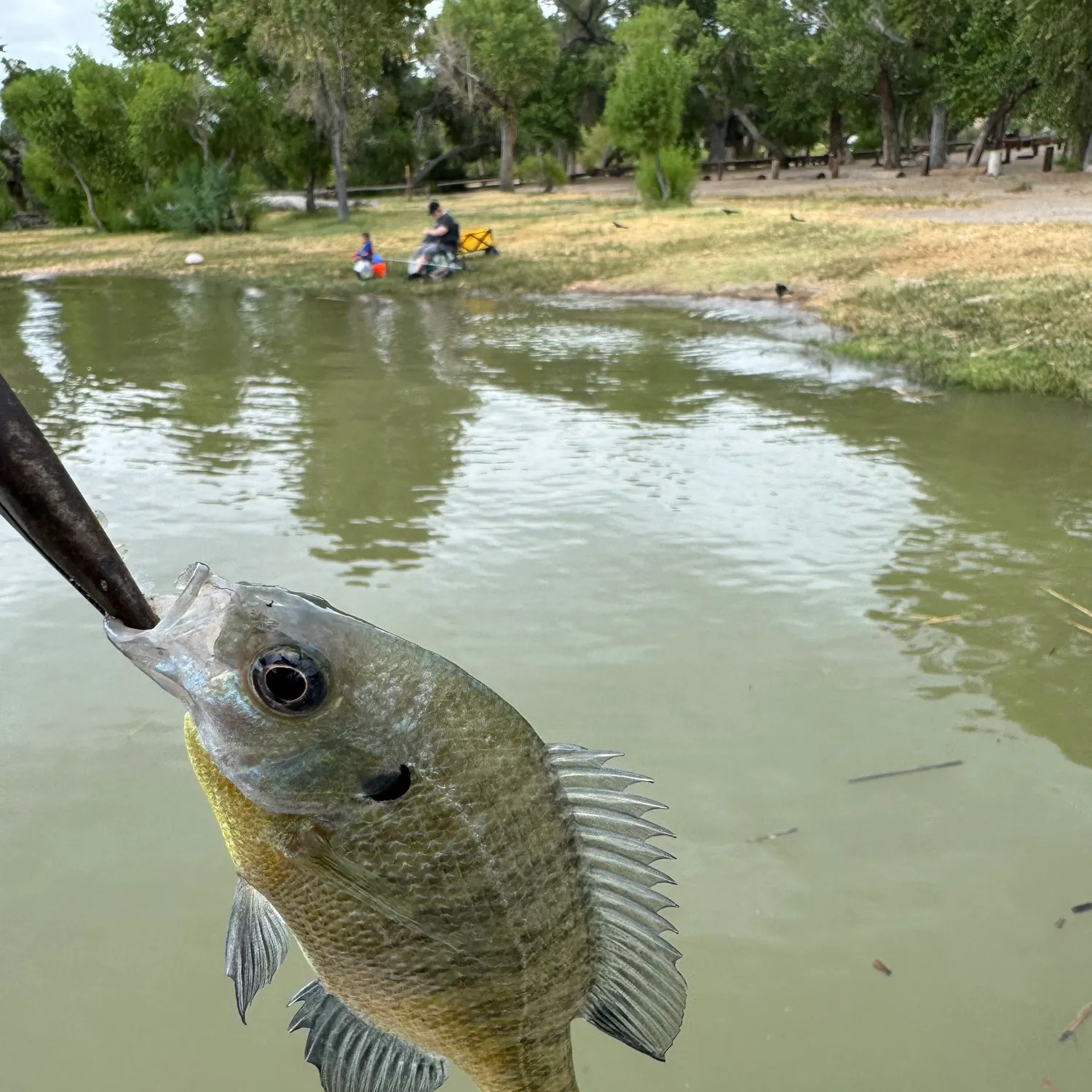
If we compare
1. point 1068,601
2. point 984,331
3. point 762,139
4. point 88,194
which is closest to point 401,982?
point 1068,601

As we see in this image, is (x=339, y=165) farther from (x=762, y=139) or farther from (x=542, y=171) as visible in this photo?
(x=762, y=139)

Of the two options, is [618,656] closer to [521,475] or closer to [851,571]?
[851,571]

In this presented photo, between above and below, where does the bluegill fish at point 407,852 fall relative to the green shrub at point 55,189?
above

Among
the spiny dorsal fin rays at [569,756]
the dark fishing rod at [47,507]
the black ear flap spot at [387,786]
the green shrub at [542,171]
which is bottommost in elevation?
the green shrub at [542,171]

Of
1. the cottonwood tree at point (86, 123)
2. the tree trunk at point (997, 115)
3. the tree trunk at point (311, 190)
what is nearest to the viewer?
the tree trunk at point (997, 115)

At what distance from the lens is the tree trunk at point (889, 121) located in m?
36.8

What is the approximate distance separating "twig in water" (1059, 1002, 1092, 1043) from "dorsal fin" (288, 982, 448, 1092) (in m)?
2.32

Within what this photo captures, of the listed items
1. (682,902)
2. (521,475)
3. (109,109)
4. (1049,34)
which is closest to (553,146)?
(109,109)

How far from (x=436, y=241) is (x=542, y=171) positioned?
1058 inches

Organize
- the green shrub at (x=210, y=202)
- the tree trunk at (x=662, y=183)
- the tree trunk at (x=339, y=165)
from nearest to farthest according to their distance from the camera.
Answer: the tree trunk at (x=662, y=183) → the green shrub at (x=210, y=202) → the tree trunk at (x=339, y=165)

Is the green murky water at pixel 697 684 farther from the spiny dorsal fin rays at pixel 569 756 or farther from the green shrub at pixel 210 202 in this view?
the green shrub at pixel 210 202

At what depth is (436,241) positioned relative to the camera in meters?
18.8

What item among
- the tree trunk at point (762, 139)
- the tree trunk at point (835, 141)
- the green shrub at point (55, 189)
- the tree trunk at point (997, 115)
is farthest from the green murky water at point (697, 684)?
the tree trunk at point (762, 139)

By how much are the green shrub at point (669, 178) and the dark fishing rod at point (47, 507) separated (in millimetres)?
28272
